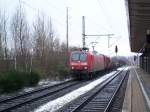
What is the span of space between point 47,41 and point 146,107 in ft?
109

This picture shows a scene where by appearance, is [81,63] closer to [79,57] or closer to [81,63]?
[81,63]

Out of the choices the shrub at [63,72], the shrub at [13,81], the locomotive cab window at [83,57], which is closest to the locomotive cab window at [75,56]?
the locomotive cab window at [83,57]

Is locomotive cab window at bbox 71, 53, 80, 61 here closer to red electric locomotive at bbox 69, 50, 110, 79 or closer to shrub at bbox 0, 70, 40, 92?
red electric locomotive at bbox 69, 50, 110, 79

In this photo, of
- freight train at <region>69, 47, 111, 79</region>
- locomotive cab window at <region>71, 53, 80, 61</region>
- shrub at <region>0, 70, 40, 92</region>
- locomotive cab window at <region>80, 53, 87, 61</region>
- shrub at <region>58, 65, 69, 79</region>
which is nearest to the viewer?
shrub at <region>0, 70, 40, 92</region>

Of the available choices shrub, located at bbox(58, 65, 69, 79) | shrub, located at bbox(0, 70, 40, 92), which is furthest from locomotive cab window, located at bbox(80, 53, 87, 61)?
shrub, located at bbox(0, 70, 40, 92)

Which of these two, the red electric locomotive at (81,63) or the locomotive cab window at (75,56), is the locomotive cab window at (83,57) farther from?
the locomotive cab window at (75,56)

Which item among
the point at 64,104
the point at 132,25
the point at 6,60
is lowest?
the point at 64,104

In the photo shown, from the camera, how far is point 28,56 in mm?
38188

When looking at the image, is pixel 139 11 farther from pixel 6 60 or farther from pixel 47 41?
pixel 47 41

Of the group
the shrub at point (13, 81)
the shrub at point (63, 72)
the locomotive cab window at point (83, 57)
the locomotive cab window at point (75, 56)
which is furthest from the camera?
the locomotive cab window at point (75, 56)

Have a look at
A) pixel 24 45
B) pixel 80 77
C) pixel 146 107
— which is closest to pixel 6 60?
pixel 24 45

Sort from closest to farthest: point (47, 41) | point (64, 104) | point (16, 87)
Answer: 1. point (64, 104)
2. point (16, 87)
3. point (47, 41)

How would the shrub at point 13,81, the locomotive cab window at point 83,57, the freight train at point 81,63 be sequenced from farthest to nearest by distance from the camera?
1. the locomotive cab window at point 83,57
2. the freight train at point 81,63
3. the shrub at point 13,81

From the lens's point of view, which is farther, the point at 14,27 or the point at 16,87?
the point at 14,27
